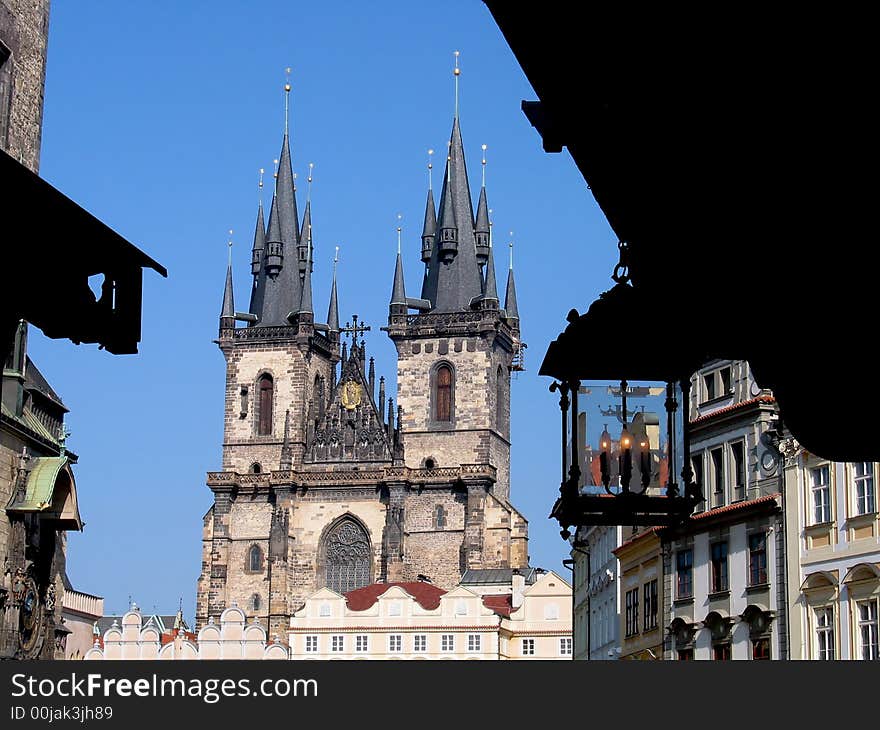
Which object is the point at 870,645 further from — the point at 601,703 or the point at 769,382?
the point at 769,382

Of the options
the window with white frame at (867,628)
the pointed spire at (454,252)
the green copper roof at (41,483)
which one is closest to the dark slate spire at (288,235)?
the pointed spire at (454,252)

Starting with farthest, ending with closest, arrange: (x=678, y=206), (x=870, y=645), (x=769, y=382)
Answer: (x=870, y=645)
(x=769, y=382)
(x=678, y=206)

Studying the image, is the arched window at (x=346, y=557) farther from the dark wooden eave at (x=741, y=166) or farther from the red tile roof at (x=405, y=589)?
the dark wooden eave at (x=741, y=166)

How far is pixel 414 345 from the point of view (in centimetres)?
8788

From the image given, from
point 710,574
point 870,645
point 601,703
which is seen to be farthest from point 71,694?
point 710,574

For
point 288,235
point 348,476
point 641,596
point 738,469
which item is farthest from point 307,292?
point 738,469

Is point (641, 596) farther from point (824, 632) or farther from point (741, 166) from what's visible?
point (741, 166)

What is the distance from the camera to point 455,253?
9069cm

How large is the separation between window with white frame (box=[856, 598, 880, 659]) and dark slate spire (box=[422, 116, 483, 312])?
200 feet

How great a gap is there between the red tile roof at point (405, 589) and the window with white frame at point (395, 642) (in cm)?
200

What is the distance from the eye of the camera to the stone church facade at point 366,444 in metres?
84.1

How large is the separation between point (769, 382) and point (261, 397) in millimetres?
84996

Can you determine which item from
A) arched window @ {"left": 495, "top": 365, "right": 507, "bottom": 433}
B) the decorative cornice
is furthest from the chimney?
arched window @ {"left": 495, "top": 365, "right": 507, "bottom": 433}

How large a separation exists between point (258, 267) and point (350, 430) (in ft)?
42.0
